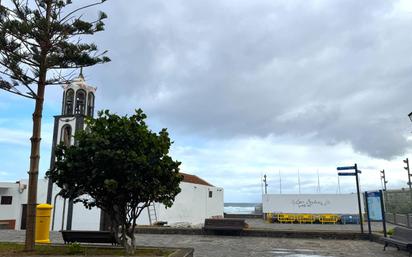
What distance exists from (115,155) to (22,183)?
3110 cm

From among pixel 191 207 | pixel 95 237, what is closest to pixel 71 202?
pixel 191 207

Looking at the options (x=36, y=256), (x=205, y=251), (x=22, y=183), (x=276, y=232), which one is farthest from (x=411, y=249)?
(x=22, y=183)

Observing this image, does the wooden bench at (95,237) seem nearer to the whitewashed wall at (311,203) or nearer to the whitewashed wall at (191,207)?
the whitewashed wall at (191,207)

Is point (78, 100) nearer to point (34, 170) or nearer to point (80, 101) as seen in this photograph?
point (80, 101)

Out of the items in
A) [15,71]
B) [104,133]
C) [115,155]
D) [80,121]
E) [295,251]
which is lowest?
[295,251]

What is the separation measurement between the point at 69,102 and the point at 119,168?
25.1 meters

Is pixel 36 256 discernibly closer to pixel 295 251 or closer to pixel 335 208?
pixel 295 251

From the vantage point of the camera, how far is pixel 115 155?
9.81m

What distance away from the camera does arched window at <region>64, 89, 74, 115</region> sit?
3281 centimetres

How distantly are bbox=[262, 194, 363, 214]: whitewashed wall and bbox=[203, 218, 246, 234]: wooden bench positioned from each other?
2141 cm

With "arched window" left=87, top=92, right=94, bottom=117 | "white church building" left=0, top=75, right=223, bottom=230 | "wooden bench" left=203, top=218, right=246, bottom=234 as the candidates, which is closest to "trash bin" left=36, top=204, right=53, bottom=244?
"wooden bench" left=203, top=218, right=246, bottom=234

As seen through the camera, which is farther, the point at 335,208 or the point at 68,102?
the point at 335,208

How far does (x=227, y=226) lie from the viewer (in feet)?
67.5

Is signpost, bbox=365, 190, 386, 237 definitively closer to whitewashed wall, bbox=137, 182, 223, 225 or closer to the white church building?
the white church building
